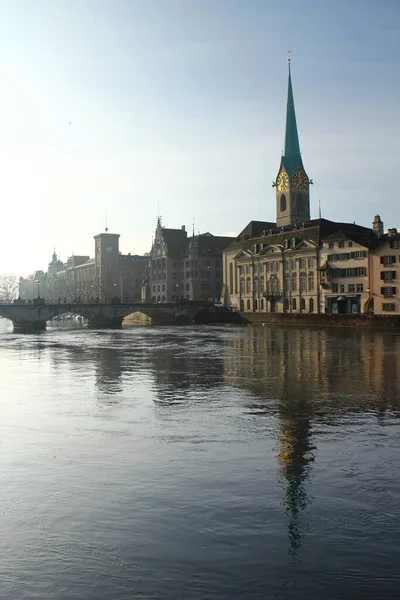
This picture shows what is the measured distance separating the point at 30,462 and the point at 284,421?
28.7ft

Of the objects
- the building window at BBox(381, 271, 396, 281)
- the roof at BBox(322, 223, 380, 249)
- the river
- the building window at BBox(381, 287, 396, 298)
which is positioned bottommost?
the river

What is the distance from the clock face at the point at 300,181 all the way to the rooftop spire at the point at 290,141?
1.60 m

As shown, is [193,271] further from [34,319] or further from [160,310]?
[34,319]

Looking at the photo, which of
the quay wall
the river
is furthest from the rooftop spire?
the river

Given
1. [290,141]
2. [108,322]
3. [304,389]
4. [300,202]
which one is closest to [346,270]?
[108,322]

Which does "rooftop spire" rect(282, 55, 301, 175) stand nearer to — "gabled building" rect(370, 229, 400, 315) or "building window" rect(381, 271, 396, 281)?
"gabled building" rect(370, 229, 400, 315)

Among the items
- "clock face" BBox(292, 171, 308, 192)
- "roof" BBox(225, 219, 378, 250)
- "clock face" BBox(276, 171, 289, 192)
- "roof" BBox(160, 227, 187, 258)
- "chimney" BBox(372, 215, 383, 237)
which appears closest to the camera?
"roof" BBox(225, 219, 378, 250)

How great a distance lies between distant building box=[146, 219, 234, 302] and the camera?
16262cm

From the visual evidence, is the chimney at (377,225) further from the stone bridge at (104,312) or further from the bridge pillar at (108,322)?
the bridge pillar at (108,322)

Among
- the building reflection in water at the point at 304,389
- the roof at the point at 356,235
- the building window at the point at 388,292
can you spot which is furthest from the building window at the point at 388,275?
the building reflection in water at the point at 304,389

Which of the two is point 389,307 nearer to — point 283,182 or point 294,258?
point 294,258

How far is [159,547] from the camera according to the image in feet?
34.3

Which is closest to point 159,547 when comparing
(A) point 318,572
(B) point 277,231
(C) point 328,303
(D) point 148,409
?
(A) point 318,572

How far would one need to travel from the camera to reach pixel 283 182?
152250 millimetres
